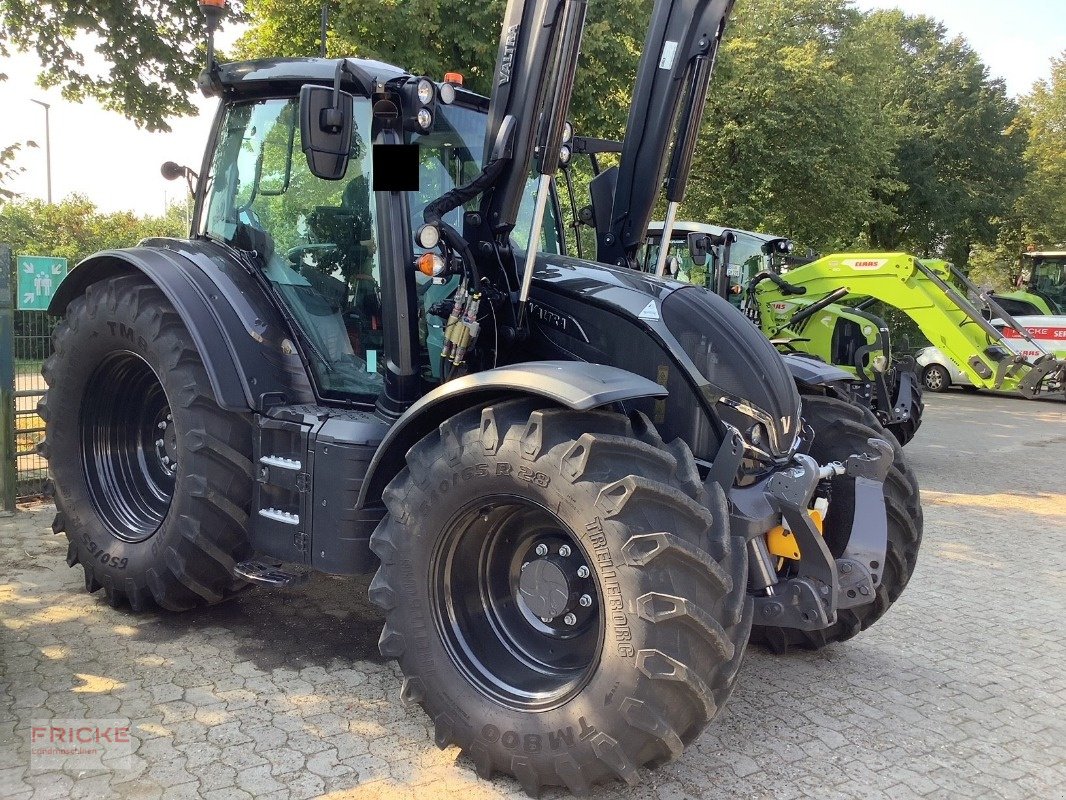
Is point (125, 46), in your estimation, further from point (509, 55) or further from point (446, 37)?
point (509, 55)

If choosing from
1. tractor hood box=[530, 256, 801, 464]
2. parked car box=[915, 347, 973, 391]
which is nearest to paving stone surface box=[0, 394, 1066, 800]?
tractor hood box=[530, 256, 801, 464]

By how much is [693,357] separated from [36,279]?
551cm

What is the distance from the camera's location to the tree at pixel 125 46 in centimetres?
862

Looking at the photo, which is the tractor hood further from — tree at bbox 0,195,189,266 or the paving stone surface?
tree at bbox 0,195,189,266

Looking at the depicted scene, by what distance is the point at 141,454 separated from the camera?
482 centimetres

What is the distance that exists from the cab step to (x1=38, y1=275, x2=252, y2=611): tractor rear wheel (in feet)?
0.32

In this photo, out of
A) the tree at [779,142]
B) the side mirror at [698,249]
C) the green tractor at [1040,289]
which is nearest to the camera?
the side mirror at [698,249]

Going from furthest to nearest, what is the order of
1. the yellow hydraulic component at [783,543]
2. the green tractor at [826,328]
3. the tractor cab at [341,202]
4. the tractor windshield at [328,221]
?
the green tractor at [826,328]
the tractor windshield at [328,221]
the tractor cab at [341,202]
the yellow hydraulic component at [783,543]

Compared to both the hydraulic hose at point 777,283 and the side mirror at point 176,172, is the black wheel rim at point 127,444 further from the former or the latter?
the hydraulic hose at point 777,283

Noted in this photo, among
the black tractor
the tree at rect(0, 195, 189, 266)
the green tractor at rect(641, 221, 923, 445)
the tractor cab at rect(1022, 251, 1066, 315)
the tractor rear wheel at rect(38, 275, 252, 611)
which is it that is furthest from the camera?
the tree at rect(0, 195, 189, 266)

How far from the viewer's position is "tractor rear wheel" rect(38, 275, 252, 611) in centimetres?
403

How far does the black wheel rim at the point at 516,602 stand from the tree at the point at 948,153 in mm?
25558

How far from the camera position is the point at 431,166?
3.90 m

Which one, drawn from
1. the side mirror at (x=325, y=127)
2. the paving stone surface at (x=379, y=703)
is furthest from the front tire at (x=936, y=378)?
the side mirror at (x=325, y=127)
